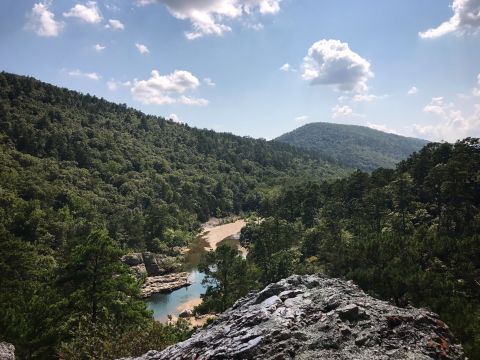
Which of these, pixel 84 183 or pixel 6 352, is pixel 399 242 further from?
pixel 84 183

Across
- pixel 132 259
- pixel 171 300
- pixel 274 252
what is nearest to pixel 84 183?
pixel 132 259

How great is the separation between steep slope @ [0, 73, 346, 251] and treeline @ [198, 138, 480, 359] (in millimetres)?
34890

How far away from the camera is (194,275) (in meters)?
92.9

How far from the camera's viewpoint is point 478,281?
3894 centimetres

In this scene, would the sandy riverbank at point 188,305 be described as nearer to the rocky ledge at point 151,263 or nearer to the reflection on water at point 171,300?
the reflection on water at point 171,300

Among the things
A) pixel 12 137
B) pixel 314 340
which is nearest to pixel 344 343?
pixel 314 340

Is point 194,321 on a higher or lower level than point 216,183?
lower

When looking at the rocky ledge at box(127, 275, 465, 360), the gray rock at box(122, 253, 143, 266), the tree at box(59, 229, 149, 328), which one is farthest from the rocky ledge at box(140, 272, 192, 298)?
the rocky ledge at box(127, 275, 465, 360)

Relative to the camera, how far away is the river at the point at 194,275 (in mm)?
71625

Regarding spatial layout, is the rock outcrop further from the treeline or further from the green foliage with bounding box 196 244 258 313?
the green foliage with bounding box 196 244 258 313

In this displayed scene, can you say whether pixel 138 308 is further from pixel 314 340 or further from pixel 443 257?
pixel 443 257

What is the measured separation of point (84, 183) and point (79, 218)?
33.7 metres

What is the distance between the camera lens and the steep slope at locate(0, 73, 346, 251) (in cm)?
9650

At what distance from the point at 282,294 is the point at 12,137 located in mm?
142354
